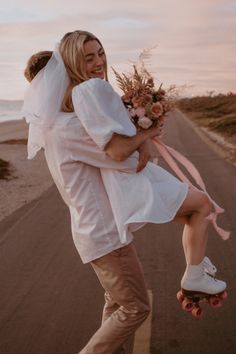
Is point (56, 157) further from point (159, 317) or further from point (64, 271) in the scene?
point (64, 271)

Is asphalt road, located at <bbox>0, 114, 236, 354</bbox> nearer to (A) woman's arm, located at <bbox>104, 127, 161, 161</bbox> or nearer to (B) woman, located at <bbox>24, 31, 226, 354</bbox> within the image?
(B) woman, located at <bbox>24, 31, 226, 354</bbox>

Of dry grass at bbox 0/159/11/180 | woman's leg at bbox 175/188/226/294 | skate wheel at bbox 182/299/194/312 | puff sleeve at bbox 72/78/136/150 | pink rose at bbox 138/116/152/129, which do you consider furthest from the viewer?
dry grass at bbox 0/159/11/180

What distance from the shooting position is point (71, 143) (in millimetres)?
3018

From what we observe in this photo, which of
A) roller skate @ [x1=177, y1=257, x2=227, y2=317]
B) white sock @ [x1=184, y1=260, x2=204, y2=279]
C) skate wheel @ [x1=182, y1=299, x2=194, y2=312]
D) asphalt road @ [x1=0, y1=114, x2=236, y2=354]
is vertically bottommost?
asphalt road @ [x1=0, y1=114, x2=236, y2=354]

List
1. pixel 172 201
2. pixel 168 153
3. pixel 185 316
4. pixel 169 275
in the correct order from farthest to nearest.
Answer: pixel 169 275
pixel 185 316
pixel 168 153
pixel 172 201

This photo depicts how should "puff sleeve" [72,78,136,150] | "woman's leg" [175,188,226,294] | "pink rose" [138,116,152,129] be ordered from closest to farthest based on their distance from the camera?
"puff sleeve" [72,78,136,150]
"pink rose" [138,116,152,129]
"woman's leg" [175,188,226,294]

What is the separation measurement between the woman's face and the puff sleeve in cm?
21

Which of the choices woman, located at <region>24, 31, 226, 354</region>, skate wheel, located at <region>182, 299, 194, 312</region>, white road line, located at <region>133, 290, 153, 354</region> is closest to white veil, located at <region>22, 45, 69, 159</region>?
woman, located at <region>24, 31, 226, 354</region>

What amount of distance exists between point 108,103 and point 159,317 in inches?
102

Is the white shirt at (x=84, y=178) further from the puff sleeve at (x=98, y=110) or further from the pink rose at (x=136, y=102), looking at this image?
the pink rose at (x=136, y=102)

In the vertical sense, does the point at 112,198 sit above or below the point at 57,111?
below

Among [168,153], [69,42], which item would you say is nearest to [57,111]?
[69,42]

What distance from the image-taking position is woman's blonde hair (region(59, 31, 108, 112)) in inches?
118

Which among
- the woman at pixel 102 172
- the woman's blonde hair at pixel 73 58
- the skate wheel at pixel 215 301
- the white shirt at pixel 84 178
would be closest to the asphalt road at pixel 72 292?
the skate wheel at pixel 215 301
